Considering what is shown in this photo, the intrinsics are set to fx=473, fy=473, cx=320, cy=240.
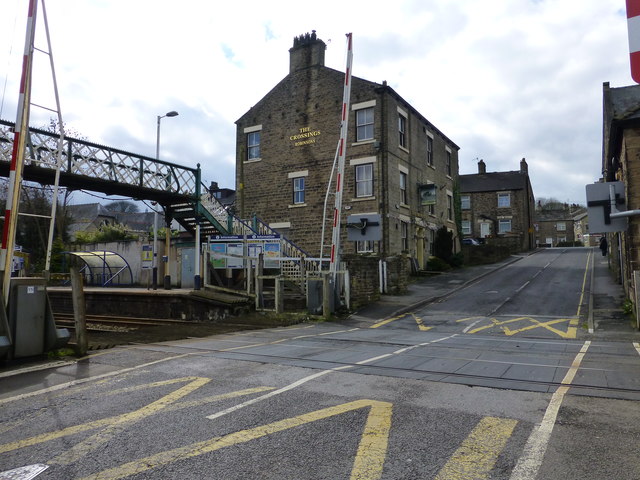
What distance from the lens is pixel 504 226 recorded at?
55.9 meters

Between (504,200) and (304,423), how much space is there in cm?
5648

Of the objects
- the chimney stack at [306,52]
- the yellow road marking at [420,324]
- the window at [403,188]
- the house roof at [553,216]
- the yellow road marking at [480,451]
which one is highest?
the chimney stack at [306,52]

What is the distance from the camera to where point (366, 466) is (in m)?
3.54

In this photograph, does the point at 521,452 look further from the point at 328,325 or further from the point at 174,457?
the point at 328,325

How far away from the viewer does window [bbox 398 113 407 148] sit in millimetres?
26200

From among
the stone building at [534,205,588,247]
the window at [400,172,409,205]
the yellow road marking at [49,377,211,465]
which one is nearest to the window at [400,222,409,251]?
the window at [400,172,409,205]

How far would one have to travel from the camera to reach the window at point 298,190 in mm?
26828

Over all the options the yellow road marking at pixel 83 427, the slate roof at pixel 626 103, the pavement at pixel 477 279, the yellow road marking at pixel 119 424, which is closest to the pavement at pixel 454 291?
the pavement at pixel 477 279

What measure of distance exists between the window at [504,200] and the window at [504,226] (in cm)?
191

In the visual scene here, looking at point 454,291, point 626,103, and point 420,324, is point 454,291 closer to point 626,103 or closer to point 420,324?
point 420,324

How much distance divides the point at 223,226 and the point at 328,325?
35.3ft

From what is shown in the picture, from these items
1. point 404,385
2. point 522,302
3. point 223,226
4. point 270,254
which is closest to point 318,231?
point 223,226

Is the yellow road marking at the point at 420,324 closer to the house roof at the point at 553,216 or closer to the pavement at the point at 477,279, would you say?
the pavement at the point at 477,279

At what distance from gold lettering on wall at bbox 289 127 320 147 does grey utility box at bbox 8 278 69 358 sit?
20.1 metres
